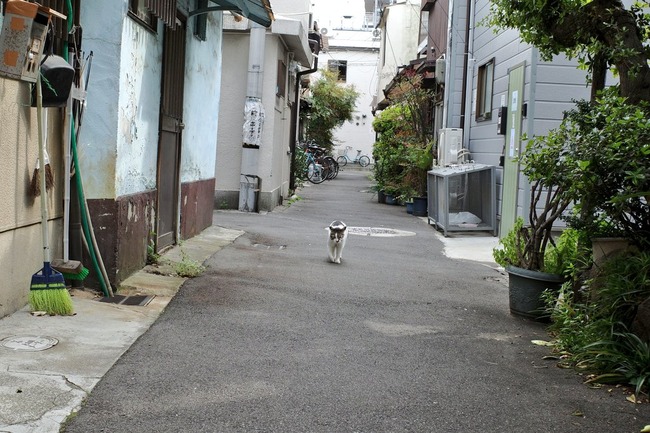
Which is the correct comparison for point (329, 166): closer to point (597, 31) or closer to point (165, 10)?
point (165, 10)

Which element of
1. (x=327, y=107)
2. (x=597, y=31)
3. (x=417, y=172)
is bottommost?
(x=417, y=172)

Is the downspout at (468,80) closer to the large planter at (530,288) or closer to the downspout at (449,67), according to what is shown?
the downspout at (449,67)

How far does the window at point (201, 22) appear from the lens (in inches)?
407

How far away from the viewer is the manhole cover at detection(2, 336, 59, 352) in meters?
5.00

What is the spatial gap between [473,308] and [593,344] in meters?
2.46

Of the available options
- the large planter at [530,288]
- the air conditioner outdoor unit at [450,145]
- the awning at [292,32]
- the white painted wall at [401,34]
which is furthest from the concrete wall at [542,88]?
the white painted wall at [401,34]

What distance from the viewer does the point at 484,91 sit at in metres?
15.8

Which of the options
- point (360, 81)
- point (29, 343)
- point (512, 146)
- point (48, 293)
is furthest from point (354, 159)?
point (29, 343)

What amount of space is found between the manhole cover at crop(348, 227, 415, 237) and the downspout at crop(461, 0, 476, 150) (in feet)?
10.1

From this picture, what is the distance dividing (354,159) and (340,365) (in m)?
46.9

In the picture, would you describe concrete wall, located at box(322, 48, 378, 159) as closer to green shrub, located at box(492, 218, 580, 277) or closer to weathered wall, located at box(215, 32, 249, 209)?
weathered wall, located at box(215, 32, 249, 209)

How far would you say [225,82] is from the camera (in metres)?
16.3

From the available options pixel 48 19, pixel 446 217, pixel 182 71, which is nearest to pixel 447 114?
pixel 446 217

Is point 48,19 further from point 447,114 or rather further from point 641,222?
point 447,114
